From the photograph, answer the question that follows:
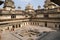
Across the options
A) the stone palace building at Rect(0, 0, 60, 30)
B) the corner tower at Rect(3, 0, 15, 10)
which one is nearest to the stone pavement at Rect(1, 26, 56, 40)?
the stone palace building at Rect(0, 0, 60, 30)

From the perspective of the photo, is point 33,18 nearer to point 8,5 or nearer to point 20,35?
point 8,5

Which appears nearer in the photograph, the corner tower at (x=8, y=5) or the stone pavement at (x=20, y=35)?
the stone pavement at (x=20, y=35)

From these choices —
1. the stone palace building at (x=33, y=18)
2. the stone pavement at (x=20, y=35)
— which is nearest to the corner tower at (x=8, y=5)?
the stone palace building at (x=33, y=18)

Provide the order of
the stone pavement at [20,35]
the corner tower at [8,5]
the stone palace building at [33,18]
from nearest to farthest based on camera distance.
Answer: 1. the stone pavement at [20,35]
2. the stone palace building at [33,18]
3. the corner tower at [8,5]

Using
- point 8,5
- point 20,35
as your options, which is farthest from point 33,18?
point 20,35

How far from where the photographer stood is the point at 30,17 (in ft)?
115

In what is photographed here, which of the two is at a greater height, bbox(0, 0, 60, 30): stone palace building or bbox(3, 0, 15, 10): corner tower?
bbox(3, 0, 15, 10): corner tower

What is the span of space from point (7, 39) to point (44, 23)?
14648 millimetres

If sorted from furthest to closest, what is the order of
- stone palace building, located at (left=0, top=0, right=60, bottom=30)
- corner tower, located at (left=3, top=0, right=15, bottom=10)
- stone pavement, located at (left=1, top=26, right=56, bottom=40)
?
corner tower, located at (left=3, top=0, right=15, bottom=10) < stone palace building, located at (left=0, top=0, right=60, bottom=30) < stone pavement, located at (left=1, top=26, right=56, bottom=40)

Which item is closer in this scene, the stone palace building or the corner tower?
the stone palace building

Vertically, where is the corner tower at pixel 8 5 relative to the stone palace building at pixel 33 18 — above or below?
above

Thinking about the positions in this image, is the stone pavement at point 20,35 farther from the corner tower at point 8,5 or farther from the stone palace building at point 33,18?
the corner tower at point 8,5

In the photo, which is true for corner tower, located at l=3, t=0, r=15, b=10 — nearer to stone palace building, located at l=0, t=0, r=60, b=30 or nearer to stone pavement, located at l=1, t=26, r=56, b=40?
stone palace building, located at l=0, t=0, r=60, b=30

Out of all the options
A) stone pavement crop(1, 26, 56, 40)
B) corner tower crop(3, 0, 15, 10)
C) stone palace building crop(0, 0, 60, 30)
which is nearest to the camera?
stone pavement crop(1, 26, 56, 40)
